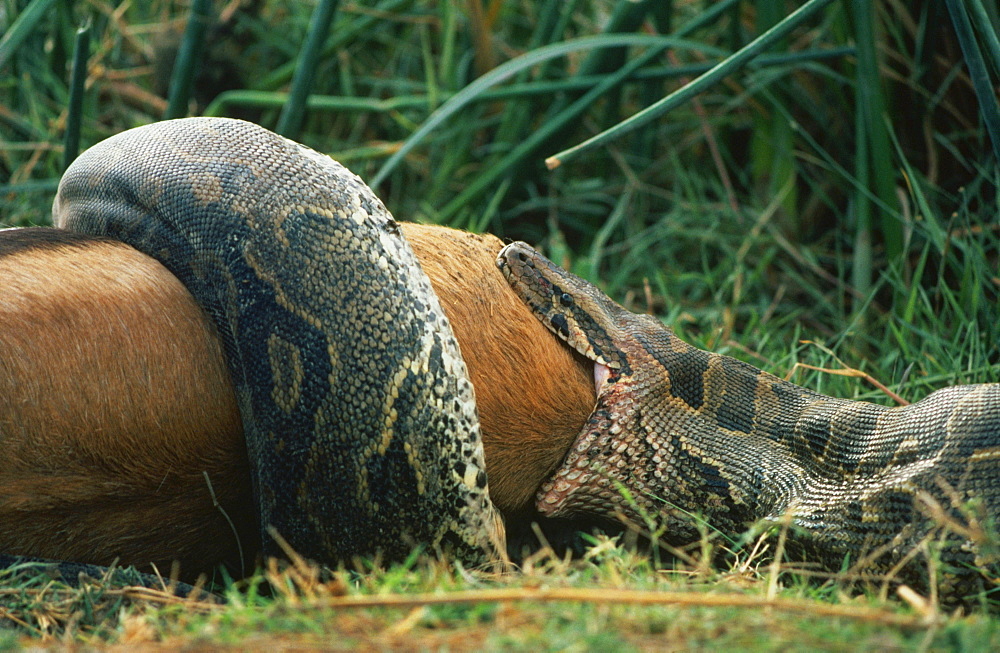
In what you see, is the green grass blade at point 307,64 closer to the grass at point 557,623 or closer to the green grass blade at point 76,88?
the green grass blade at point 76,88

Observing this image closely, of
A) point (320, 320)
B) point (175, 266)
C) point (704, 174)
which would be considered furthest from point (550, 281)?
point (704, 174)

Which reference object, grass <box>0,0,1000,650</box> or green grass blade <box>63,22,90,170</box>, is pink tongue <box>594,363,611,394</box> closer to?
grass <box>0,0,1000,650</box>

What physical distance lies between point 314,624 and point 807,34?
3.72 m

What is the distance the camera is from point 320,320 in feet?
6.84

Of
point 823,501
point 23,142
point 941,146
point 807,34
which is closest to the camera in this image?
point 823,501

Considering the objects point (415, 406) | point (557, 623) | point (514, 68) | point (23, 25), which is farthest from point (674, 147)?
point (557, 623)

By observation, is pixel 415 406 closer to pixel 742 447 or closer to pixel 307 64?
pixel 742 447

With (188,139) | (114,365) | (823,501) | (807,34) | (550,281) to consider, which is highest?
(807,34)

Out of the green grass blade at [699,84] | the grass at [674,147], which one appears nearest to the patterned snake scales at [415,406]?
the grass at [674,147]

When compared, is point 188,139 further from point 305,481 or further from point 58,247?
point 305,481

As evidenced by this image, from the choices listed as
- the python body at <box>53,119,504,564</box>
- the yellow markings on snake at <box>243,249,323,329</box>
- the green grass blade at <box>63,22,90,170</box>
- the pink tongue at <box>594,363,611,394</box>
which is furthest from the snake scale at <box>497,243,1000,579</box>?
the green grass blade at <box>63,22,90,170</box>

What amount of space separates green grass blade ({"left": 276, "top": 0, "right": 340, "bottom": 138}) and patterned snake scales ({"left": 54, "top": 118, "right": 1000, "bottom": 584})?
3.38 ft

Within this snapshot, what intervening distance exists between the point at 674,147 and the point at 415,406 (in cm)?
300

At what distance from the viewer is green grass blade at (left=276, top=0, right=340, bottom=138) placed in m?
3.34
